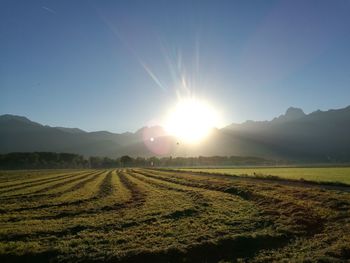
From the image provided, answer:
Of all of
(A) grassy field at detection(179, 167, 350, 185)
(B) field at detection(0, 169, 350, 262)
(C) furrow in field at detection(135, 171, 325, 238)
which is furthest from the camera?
(A) grassy field at detection(179, 167, 350, 185)

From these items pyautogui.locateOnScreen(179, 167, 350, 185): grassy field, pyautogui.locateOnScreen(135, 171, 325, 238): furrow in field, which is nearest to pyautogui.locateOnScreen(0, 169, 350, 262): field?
pyautogui.locateOnScreen(135, 171, 325, 238): furrow in field

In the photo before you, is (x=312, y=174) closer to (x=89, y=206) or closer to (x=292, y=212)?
(x=292, y=212)

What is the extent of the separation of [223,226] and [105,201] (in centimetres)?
1851

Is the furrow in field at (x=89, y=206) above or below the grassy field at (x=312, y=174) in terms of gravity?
below

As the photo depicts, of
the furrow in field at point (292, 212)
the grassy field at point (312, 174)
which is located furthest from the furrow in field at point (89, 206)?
the grassy field at point (312, 174)

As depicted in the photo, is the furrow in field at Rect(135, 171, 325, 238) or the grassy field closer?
the furrow in field at Rect(135, 171, 325, 238)

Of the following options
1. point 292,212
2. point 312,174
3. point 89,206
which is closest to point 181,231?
point 292,212

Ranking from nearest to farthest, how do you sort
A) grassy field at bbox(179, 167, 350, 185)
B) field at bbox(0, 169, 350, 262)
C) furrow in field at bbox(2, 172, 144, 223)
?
field at bbox(0, 169, 350, 262) < furrow in field at bbox(2, 172, 144, 223) < grassy field at bbox(179, 167, 350, 185)

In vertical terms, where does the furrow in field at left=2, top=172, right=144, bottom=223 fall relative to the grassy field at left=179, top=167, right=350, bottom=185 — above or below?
below

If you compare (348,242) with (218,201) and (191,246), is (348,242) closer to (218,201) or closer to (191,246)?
(191,246)

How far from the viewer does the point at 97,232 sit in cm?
2388

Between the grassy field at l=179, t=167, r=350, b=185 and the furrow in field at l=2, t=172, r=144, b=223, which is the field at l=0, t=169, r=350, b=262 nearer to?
the furrow in field at l=2, t=172, r=144, b=223

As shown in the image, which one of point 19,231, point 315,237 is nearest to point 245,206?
point 315,237

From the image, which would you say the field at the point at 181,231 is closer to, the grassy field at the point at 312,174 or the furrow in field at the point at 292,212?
the furrow in field at the point at 292,212
